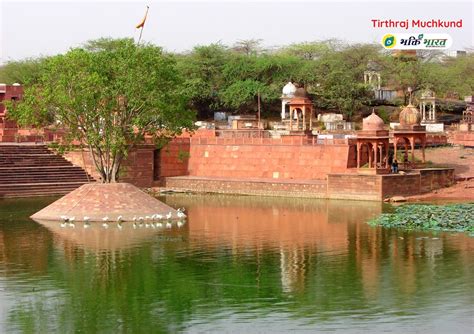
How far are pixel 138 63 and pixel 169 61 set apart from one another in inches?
80.7

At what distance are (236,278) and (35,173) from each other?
84.5ft

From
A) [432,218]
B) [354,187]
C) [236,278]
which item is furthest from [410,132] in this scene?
[236,278]

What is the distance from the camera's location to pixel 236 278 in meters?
26.6

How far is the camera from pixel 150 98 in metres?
40.4

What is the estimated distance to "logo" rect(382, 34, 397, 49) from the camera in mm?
76188

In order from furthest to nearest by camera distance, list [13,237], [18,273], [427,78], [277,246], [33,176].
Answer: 1. [427,78]
2. [33,176]
3. [13,237]
4. [277,246]
5. [18,273]

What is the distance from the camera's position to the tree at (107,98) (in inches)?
1559

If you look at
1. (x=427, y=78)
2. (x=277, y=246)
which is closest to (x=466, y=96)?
(x=427, y=78)

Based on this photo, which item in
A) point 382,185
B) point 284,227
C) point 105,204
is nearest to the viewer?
point 284,227

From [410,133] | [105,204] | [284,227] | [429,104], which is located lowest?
[284,227]

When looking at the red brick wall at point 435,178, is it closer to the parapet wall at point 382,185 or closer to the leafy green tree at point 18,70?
the parapet wall at point 382,185

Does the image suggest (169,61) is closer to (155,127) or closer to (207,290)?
(155,127)

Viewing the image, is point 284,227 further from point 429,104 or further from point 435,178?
point 429,104

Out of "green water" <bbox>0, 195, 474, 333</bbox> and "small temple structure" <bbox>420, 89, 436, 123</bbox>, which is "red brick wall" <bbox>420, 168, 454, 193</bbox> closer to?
"green water" <bbox>0, 195, 474, 333</bbox>
